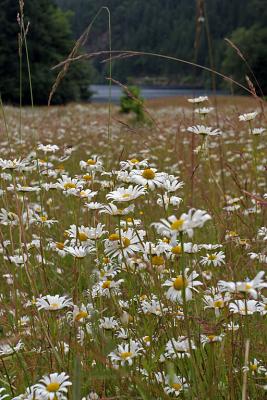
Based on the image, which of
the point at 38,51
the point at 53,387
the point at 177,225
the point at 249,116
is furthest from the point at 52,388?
the point at 38,51

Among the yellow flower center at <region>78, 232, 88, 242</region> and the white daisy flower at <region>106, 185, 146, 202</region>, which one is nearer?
the white daisy flower at <region>106, 185, 146, 202</region>

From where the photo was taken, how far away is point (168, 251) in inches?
64.9

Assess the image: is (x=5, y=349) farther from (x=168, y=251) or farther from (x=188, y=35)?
(x=188, y=35)

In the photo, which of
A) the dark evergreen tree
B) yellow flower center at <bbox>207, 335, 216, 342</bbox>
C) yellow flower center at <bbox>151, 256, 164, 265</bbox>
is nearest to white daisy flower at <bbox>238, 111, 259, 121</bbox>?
yellow flower center at <bbox>151, 256, 164, 265</bbox>

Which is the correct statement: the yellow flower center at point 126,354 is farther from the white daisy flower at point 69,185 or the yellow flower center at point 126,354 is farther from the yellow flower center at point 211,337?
the white daisy flower at point 69,185

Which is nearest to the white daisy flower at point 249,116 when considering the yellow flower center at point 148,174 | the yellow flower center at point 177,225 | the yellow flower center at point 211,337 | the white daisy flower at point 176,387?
the yellow flower center at point 148,174

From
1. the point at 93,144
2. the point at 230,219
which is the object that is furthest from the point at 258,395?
the point at 93,144

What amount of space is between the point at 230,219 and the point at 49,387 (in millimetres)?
1489

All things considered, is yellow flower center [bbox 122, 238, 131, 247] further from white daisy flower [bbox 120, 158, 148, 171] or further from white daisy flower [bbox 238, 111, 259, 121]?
white daisy flower [bbox 238, 111, 259, 121]

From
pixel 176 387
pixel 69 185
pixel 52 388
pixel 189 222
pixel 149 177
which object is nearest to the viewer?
pixel 189 222

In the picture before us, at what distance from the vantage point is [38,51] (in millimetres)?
32656

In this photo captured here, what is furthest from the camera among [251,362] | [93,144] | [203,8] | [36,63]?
[36,63]

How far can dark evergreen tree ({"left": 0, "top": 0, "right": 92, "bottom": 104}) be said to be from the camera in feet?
104

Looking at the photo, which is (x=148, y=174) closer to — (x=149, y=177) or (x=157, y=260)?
(x=149, y=177)
